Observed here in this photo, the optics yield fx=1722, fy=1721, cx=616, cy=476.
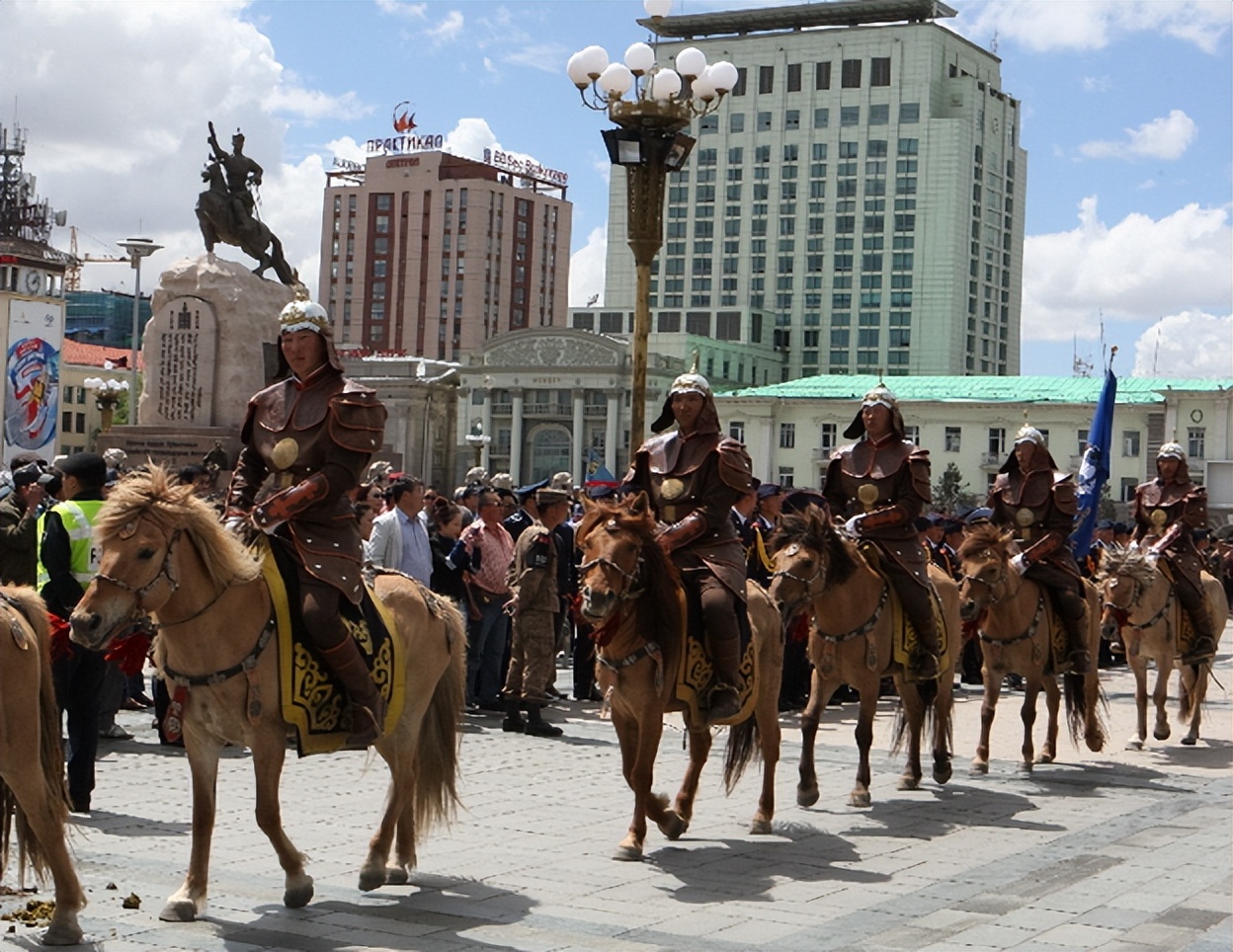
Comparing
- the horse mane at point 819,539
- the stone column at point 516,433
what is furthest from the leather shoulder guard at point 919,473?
the stone column at point 516,433

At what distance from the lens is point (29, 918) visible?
7590 millimetres

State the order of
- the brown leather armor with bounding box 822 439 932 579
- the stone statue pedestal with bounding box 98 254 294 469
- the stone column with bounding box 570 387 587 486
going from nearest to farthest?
the brown leather armor with bounding box 822 439 932 579
the stone statue pedestal with bounding box 98 254 294 469
the stone column with bounding box 570 387 587 486

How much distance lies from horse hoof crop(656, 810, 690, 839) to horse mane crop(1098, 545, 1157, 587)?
24.0 feet

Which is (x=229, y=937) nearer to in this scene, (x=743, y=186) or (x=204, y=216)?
(x=204, y=216)

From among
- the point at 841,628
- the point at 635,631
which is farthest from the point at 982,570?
the point at 635,631

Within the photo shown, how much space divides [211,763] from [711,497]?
11.9ft

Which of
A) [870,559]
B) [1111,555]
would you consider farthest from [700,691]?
[1111,555]

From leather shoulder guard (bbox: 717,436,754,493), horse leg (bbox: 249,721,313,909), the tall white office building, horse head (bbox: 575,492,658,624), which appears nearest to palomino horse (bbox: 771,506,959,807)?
leather shoulder guard (bbox: 717,436,754,493)

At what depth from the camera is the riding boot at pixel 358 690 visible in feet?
27.2

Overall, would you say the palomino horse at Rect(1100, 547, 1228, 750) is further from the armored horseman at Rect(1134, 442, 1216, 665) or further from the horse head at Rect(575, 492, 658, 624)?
the horse head at Rect(575, 492, 658, 624)

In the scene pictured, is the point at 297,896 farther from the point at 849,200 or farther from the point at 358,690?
the point at 849,200

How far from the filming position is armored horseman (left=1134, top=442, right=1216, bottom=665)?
1641cm

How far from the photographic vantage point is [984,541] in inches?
542

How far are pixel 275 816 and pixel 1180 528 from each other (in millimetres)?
11207
